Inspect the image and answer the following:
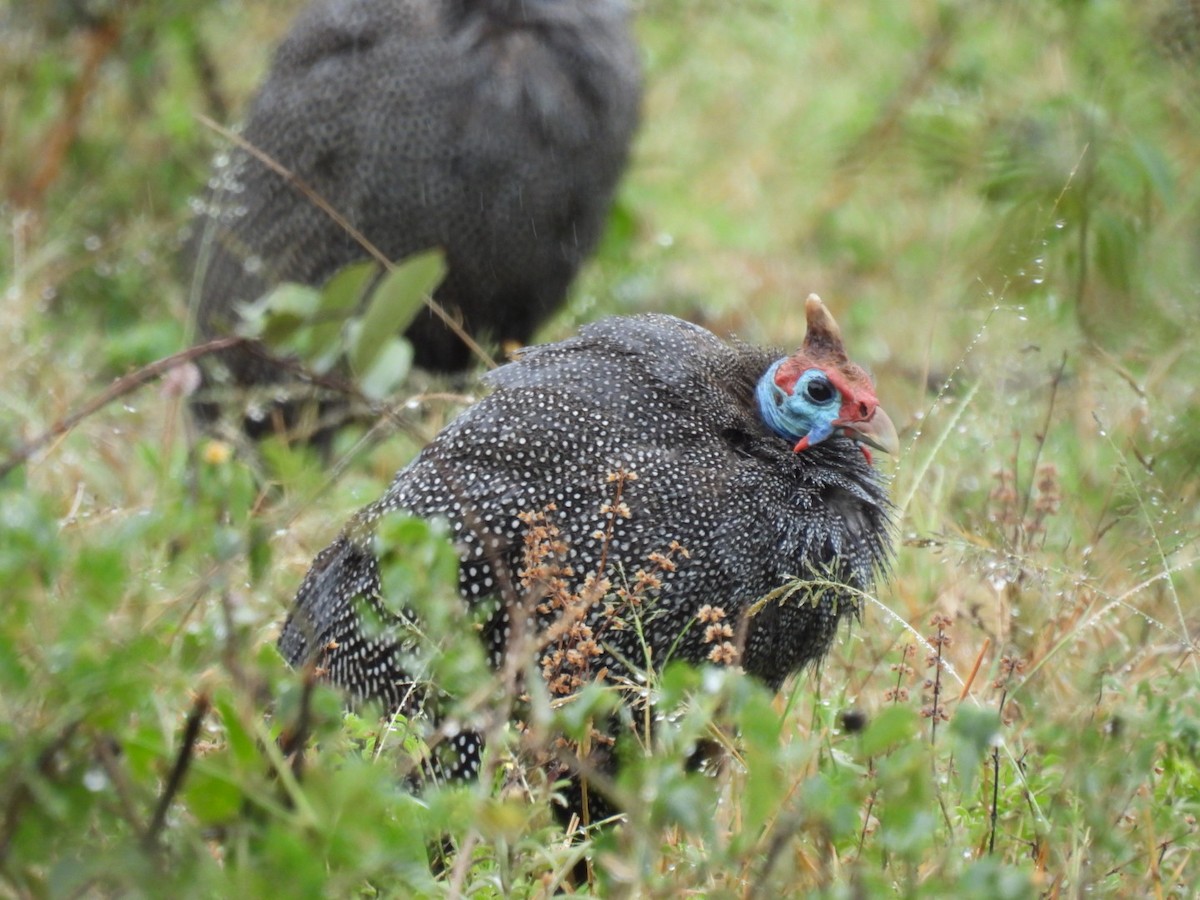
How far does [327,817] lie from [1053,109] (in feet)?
6.17

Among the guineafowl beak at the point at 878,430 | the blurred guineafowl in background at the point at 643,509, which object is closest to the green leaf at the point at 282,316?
the blurred guineafowl in background at the point at 643,509

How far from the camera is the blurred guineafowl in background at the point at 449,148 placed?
3.84m

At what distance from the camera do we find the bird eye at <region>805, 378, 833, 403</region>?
2.67 metres

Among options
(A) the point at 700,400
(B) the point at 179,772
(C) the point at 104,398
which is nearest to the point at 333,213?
(A) the point at 700,400

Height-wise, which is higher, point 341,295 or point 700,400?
point 341,295

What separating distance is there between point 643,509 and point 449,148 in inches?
63.3

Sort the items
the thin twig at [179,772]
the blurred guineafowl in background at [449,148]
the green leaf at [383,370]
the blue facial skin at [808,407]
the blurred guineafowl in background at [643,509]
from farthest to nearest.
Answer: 1. the blurred guineafowl in background at [449,148]
2. the blue facial skin at [808,407]
3. the blurred guineafowl in background at [643,509]
4. the green leaf at [383,370]
5. the thin twig at [179,772]

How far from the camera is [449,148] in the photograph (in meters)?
3.83

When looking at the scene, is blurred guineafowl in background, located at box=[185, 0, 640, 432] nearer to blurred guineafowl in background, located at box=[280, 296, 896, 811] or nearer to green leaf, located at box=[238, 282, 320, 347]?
blurred guineafowl in background, located at box=[280, 296, 896, 811]

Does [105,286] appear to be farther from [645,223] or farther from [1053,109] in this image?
[1053,109]

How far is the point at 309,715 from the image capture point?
1595mm

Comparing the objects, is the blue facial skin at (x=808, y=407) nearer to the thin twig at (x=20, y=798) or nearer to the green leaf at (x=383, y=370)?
→ the green leaf at (x=383, y=370)

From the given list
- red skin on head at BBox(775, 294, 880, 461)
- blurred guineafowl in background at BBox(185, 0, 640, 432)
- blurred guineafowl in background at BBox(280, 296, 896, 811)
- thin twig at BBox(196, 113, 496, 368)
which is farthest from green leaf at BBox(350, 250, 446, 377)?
blurred guineafowl in background at BBox(185, 0, 640, 432)

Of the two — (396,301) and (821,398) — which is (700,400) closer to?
(821,398)
